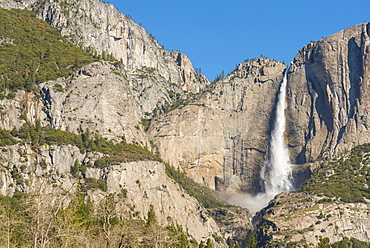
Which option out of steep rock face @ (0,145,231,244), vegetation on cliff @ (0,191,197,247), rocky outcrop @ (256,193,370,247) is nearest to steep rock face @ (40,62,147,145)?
steep rock face @ (0,145,231,244)

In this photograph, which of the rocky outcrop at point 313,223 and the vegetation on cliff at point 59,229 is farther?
the rocky outcrop at point 313,223

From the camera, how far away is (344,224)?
176 meters

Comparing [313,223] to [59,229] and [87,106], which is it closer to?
[87,106]

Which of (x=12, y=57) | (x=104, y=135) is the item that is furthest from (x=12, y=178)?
(x=12, y=57)

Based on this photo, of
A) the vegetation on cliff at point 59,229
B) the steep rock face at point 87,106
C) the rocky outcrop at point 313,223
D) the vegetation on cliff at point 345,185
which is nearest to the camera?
the vegetation on cliff at point 59,229

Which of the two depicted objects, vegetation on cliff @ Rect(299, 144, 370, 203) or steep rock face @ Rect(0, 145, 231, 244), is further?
vegetation on cliff @ Rect(299, 144, 370, 203)

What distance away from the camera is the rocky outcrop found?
173m

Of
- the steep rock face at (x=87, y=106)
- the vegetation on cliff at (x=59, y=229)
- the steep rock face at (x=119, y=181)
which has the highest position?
the steep rock face at (x=87, y=106)

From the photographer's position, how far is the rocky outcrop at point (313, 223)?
173m

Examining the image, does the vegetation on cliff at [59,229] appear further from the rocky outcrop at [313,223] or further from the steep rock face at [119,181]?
the rocky outcrop at [313,223]

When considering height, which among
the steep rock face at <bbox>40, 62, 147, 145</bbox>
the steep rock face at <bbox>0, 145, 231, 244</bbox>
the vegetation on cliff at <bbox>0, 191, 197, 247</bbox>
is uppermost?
the steep rock face at <bbox>40, 62, 147, 145</bbox>

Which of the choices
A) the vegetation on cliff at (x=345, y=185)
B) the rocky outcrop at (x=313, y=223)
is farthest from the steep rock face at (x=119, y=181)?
the vegetation on cliff at (x=345, y=185)

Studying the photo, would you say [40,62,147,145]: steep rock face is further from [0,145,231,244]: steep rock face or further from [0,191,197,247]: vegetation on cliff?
[0,191,197,247]: vegetation on cliff

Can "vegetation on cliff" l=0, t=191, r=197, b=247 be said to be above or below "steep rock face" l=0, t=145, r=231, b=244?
below
